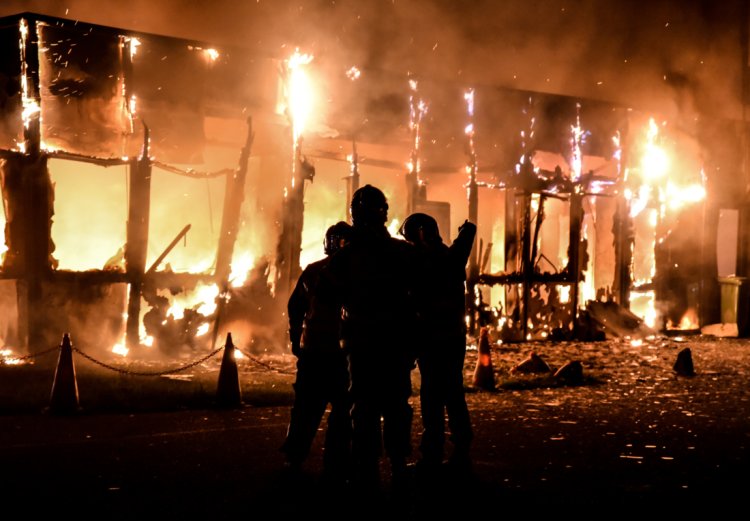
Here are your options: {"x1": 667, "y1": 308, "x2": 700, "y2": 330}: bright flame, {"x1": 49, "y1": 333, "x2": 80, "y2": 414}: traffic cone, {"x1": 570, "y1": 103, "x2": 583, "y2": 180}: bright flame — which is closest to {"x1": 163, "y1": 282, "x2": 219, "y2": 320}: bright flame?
{"x1": 49, "y1": 333, "x2": 80, "y2": 414}: traffic cone

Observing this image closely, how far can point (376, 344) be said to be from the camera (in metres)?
5.14

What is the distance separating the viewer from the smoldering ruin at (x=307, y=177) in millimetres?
12820

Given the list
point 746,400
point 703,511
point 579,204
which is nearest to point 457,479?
point 703,511

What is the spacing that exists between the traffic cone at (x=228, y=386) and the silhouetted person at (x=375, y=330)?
3.89 metres

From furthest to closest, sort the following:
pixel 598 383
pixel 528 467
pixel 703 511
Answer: pixel 598 383
pixel 528 467
pixel 703 511

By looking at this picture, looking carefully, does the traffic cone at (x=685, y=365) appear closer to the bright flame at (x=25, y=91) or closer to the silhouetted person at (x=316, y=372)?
the silhouetted person at (x=316, y=372)

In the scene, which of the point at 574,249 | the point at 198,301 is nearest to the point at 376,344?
the point at 198,301

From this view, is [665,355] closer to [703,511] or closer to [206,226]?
[206,226]

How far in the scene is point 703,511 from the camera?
4992 mm

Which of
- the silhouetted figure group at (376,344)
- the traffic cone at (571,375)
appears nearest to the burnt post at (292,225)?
the traffic cone at (571,375)

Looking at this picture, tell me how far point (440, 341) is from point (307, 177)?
359 inches

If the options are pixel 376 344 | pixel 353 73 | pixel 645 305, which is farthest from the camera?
pixel 645 305

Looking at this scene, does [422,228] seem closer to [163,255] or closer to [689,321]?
[163,255]

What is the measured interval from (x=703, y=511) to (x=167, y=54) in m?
11.3
